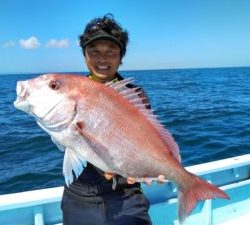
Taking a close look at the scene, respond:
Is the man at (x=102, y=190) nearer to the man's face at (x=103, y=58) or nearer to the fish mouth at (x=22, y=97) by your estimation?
the man's face at (x=103, y=58)

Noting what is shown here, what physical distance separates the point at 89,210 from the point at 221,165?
221 centimetres

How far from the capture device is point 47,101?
2.29m

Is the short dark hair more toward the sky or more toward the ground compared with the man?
more toward the sky

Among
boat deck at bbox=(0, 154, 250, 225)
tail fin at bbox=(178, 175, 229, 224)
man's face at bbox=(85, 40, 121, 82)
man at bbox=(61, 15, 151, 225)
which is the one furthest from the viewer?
boat deck at bbox=(0, 154, 250, 225)

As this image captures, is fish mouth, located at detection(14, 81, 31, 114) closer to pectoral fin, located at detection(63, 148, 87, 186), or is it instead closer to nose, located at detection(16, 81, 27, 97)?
nose, located at detection(16, 81, 27, 97)

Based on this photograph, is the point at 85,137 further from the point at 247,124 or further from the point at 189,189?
the point at 247,124

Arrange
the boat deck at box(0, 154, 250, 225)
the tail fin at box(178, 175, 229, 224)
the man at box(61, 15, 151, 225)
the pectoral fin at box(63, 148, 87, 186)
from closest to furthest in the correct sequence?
1. the pectoral fin at box(63, 148, 87, 186)
2. the tail fin at box(178, 175, 229, 224)
3. the man at box(61, 15, 151, 225)
4. the boat deck at box(0, 154, 250, 225)

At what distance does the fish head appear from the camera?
2270 millimetres

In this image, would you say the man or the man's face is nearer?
the man

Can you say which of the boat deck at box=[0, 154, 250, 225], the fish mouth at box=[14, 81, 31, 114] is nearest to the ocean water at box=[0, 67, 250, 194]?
the boat deck at box=[0, 154, 250, 225]

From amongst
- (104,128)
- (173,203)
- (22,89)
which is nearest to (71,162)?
(104,128)

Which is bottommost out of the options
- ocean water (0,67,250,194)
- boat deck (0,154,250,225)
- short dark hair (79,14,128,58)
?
ocean water (0,67,250,194)

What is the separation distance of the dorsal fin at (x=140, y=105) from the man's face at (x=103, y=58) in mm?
599

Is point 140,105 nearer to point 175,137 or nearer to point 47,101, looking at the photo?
point 47,101
